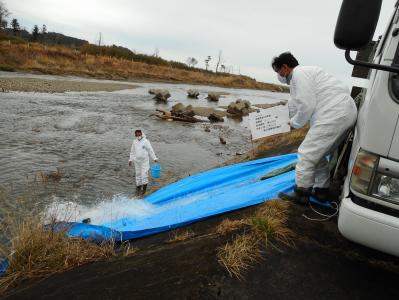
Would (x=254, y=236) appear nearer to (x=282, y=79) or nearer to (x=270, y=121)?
(x=282, y=79)

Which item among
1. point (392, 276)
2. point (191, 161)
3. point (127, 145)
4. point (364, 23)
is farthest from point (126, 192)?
point (364, 23)

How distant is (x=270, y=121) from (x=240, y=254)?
8.36 feet

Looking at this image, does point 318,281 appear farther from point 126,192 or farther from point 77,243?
point 126,192

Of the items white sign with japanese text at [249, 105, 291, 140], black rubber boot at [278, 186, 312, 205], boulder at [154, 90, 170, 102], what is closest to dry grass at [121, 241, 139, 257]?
black rubber boot at [278, 186, 312, 205]

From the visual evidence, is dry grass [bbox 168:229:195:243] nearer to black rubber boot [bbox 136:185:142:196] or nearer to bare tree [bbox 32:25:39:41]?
black rubber boot [bbox 136:185:142:196]

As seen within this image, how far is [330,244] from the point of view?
3691 mm

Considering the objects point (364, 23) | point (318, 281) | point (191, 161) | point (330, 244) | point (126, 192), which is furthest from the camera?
point (191, 161)

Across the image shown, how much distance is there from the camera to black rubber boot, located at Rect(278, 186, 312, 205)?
4172mm

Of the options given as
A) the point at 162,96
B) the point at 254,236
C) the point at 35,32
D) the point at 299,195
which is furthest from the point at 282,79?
the point at 35,32

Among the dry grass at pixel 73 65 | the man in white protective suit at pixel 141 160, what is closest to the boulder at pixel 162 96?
the dry grass at pixel 73 65

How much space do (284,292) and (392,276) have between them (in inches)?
43.6

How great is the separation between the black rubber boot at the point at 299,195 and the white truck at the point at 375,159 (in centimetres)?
145

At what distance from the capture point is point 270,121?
534 cm

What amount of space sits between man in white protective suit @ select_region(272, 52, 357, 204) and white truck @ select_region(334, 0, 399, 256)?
1146 mm
